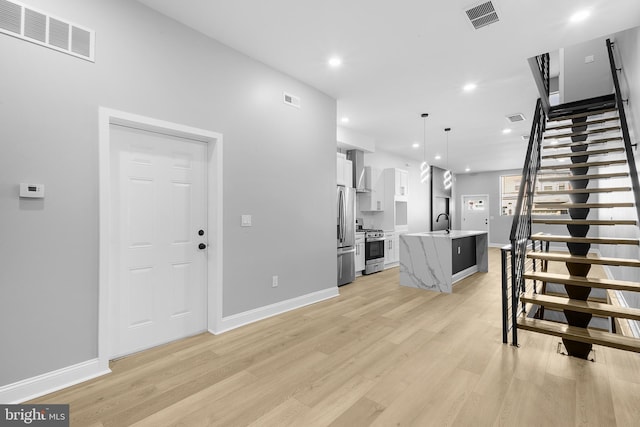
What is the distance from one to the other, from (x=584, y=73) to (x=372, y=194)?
4.43 m

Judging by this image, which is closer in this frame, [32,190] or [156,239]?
[32,190]

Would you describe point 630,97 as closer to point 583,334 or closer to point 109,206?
point 583,334

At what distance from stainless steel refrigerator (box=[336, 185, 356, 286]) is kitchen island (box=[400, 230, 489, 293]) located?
89 cm

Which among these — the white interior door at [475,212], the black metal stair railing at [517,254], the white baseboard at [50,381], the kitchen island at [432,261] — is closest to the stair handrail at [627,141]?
the black metal stair railing at [517,254]

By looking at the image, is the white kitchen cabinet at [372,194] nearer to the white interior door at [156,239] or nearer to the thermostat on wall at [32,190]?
the white interior door at [156,239]

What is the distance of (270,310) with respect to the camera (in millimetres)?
3627

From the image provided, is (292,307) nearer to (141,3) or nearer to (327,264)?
(327,264)

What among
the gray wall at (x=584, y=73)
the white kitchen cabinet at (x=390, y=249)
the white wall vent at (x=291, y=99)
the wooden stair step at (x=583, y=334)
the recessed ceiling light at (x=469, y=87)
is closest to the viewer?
the wooden stair step at (x=583, y=334)

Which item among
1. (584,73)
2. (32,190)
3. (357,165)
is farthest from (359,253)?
(584,73)

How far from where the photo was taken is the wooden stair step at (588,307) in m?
2.39

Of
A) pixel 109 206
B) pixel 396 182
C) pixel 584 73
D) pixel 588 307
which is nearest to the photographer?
pixel 109 206

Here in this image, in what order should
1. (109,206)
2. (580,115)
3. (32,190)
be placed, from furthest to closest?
(580,115) < (109,206) < (32,190)

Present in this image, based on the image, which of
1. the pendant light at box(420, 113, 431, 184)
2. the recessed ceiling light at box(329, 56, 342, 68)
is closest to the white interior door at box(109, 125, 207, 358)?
the recessed ceiling light at box(329, 56, 342, 68)

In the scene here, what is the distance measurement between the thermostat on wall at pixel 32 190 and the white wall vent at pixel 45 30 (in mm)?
1009
